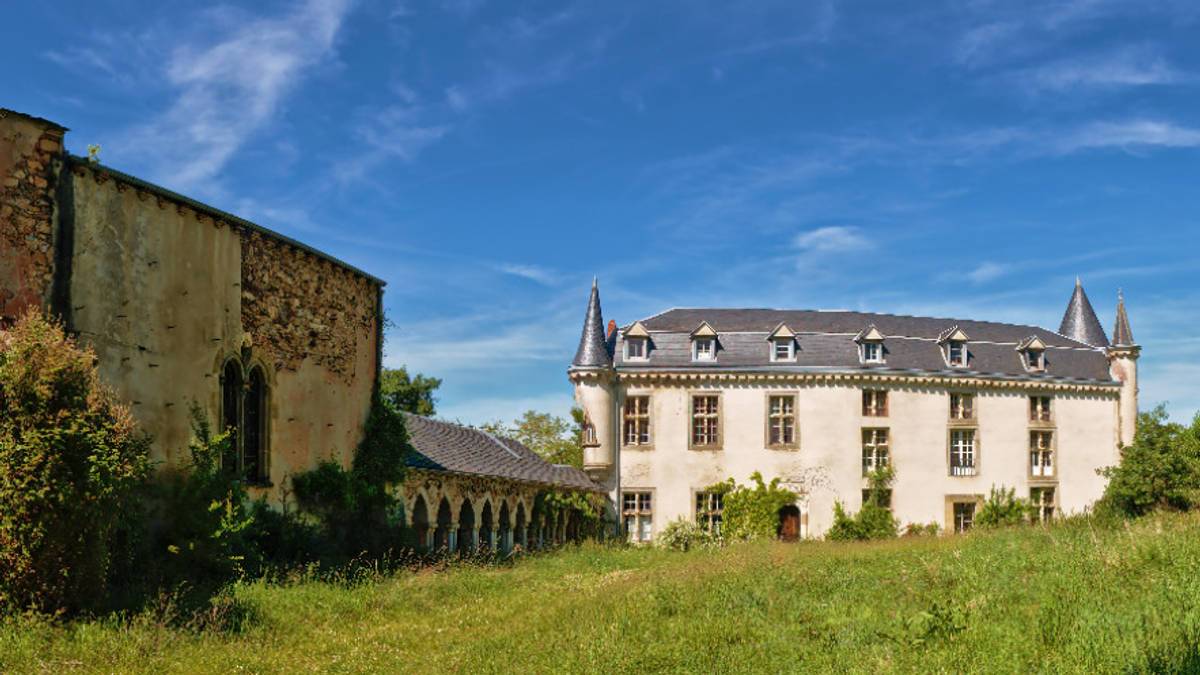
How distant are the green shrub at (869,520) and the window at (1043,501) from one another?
6.21 meters

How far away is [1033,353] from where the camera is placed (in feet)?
147

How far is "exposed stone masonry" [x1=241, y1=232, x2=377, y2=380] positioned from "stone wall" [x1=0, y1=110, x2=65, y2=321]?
4.19m

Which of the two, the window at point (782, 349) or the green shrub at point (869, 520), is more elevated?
the window at point (782, 349)

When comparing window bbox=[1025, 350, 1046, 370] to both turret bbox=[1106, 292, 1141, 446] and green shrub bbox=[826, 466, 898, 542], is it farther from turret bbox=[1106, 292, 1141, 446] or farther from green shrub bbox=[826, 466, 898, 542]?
green shrub bbox=[826, 466, 898, 542]

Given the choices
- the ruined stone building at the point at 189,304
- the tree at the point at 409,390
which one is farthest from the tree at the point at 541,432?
the ruined stone building at the point at 189,304

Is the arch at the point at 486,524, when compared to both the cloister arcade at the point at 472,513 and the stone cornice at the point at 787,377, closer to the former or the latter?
the cloister arcade at the point at 472,513

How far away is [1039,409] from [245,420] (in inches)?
1324

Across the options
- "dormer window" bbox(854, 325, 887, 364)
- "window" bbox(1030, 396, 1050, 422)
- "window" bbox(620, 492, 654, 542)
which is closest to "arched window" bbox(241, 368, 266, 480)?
"window" bbox(620, 492, 654, 542)

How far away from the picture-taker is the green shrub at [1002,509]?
4134 cm

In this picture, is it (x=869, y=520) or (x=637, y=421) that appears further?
(x=637, y=421)

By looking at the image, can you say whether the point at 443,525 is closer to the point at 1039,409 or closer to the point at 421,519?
the point at 421,519

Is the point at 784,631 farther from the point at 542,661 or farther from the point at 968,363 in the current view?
the point at 968,363

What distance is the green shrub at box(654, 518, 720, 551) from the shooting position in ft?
127

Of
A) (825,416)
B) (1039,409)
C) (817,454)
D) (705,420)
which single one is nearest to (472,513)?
(705,420)
